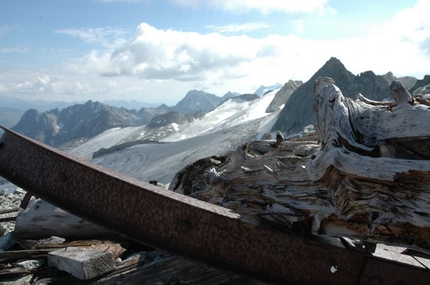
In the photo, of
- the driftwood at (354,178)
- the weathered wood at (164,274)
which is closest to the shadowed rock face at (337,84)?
the driftwood at (354,178)

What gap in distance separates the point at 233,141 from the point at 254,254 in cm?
4681

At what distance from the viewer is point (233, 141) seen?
49.0 m

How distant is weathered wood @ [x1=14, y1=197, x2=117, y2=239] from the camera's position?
13.4 feet

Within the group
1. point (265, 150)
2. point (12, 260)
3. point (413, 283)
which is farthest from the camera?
point (265, 150)

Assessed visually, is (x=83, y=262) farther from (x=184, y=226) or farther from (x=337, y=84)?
(x=337, y=84)

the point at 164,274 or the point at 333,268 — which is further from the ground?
the point at 333,268

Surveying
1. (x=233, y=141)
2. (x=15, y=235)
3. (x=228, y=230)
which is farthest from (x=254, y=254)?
(x=233, y=141)

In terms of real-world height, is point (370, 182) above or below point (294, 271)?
above

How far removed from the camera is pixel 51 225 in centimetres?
419

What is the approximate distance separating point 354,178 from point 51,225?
339 cm

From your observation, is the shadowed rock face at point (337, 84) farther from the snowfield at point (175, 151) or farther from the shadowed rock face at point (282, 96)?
the shadowed rock face at point (282, 96)

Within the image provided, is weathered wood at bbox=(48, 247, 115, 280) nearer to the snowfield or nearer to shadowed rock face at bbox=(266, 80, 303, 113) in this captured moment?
the snowfield

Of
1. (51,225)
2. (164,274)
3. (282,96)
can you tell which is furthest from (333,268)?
(282,96)

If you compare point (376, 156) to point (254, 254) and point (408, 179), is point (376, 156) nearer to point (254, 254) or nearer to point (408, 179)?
point (408, 179)
